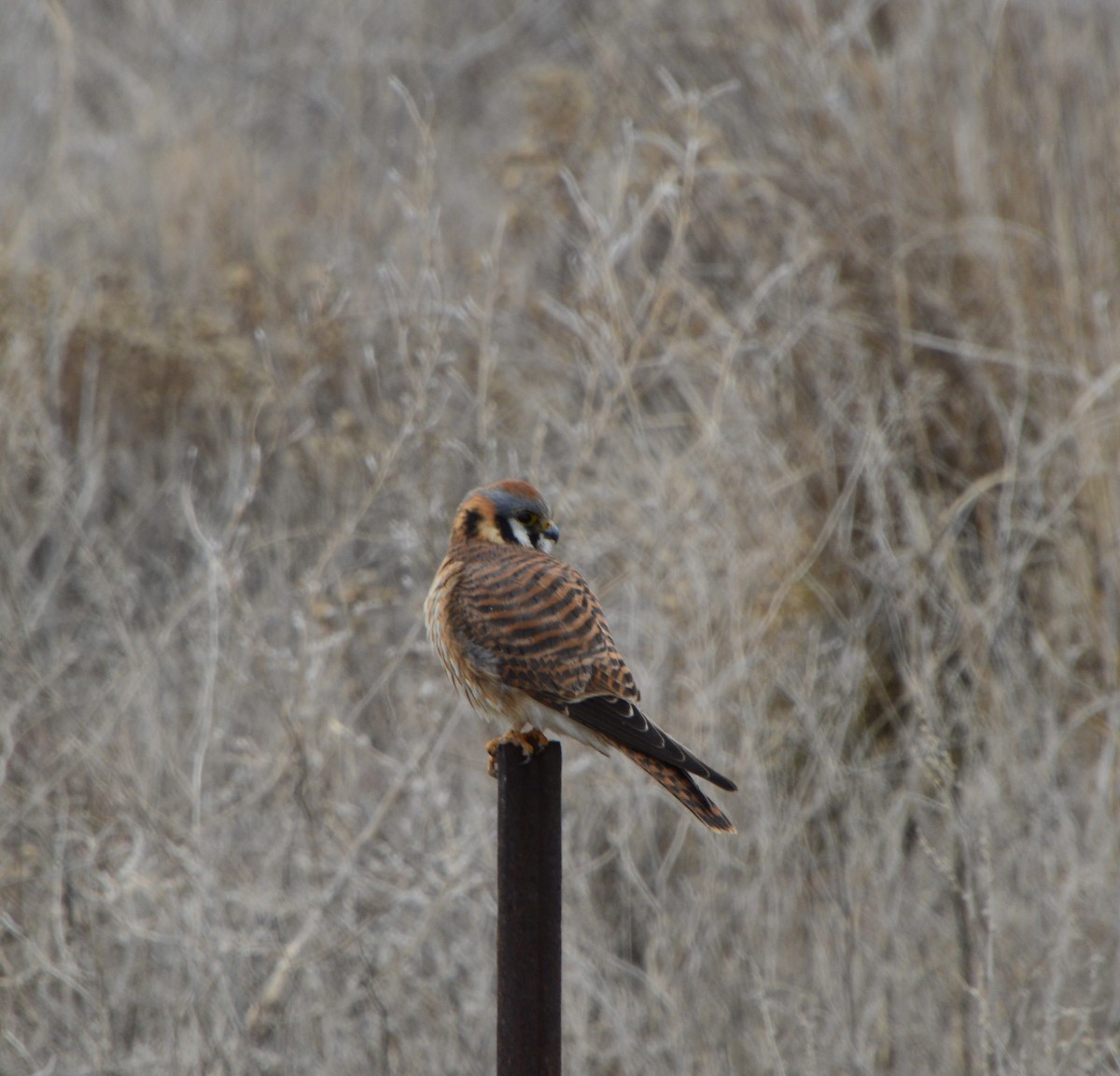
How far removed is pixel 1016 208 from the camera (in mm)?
4984

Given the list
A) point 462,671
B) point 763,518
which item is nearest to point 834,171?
point 763,518

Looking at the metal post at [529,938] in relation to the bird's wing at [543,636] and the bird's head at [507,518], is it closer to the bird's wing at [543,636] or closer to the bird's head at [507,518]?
the bird's wing at [543,636]

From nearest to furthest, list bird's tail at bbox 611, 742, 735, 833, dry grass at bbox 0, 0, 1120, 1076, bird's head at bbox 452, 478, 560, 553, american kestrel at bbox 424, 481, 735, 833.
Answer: bird's tail at bbox 611, 742, 735, 833 < american kestrel at bbox 424, 481, 735, 833 < bird's head at bbox 452, 478, 560, 553 < dry grass at bbox 0, 0, 1120, 1076

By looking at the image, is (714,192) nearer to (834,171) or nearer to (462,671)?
(834,171)

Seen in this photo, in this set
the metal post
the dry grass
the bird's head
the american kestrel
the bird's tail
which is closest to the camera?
the metal post

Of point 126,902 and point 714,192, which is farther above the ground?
point 714,192

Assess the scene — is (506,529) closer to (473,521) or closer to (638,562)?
(473,521)

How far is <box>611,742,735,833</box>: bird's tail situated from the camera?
85.4 inches

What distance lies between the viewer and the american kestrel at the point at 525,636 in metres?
2.43

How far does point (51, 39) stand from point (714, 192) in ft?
16.3

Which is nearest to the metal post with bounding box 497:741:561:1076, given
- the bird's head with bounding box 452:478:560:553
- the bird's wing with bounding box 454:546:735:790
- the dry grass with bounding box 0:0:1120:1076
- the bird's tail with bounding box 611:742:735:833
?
the bird's tail with bounding box 611:742:735:833

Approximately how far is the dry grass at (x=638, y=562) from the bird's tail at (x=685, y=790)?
769mm

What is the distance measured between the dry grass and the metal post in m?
1.24

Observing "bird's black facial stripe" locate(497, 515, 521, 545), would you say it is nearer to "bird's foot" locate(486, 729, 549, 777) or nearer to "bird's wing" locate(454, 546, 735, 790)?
"bird's wing" locate(454, 546, 735, 790)
